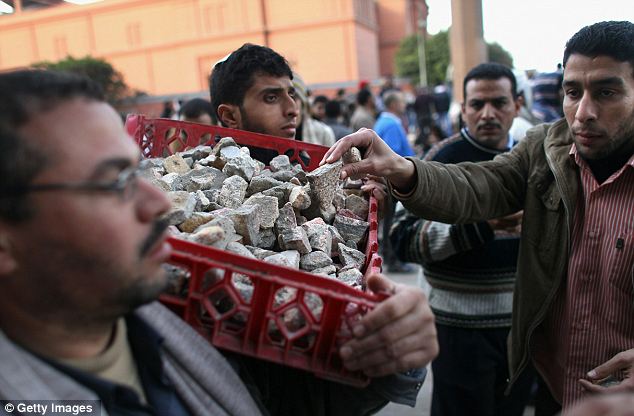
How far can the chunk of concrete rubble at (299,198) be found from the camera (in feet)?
5.94

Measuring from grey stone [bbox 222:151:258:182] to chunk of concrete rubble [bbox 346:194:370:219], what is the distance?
1.26 feet

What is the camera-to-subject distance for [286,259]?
149 centimetres

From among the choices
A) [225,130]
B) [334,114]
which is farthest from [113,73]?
[225,130]

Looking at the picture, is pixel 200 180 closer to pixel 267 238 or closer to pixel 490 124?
pixel 267 238

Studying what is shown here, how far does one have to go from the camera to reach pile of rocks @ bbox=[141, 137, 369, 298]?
153 centimetres

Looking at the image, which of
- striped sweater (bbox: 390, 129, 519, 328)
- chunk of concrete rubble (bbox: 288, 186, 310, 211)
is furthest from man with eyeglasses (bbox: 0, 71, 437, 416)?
striped sweater (bbox: 390, 129, 519, 328)

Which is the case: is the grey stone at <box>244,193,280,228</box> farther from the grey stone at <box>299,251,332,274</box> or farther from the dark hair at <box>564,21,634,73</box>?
the dark hair at <box>564,21,634,73</box>

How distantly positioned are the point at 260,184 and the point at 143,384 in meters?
0.91

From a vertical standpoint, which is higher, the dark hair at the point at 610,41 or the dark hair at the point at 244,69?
the dark hair at the point at 244,69

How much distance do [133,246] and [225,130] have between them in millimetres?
1259

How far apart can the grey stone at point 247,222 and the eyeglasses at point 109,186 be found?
49 cm

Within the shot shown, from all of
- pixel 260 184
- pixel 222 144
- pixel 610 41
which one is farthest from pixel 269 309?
pixel 610 41

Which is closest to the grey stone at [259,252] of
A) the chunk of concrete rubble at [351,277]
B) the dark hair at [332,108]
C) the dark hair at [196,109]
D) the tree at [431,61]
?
the chunk of concrete rubble at [351,277]

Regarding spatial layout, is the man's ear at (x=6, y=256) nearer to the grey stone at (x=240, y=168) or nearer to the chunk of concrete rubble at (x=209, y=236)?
the chunk of concrete rubble at (x=209, y=236)
